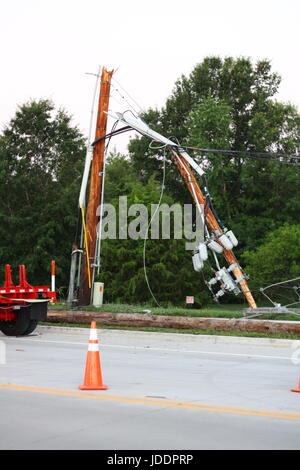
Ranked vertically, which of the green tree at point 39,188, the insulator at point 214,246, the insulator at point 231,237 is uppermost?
the green tree at point 39,188

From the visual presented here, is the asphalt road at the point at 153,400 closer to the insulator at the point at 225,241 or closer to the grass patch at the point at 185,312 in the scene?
the grass patch at the point at 185,312

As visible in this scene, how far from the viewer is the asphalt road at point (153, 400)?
7207 mm

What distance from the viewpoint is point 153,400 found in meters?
9.37

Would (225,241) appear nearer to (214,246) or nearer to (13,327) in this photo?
(214,246)

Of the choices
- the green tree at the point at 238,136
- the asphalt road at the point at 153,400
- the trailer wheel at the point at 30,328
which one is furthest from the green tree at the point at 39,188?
the asphalt road at the point at 153,400

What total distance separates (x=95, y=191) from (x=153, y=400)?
14.2 m

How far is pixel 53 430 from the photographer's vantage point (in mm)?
7559

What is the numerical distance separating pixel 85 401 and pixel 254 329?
9.99m

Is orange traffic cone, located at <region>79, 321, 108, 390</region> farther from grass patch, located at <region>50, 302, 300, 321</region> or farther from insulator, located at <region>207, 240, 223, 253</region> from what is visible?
insulator, located at <region>207, 240, 223, 253</region>

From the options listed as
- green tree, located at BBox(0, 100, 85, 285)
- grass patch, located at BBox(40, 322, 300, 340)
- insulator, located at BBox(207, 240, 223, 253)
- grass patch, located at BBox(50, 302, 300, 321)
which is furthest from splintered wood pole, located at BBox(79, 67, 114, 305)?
green tree, located at BBox(0, 100, 85, 285)

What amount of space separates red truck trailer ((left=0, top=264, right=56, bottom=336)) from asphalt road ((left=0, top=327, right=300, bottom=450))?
106 inches

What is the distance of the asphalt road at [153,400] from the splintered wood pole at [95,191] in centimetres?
684

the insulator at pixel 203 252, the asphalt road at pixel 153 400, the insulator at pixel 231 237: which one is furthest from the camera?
the insulator at pixel 231 237

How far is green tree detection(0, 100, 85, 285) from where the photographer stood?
5375 centimetres
